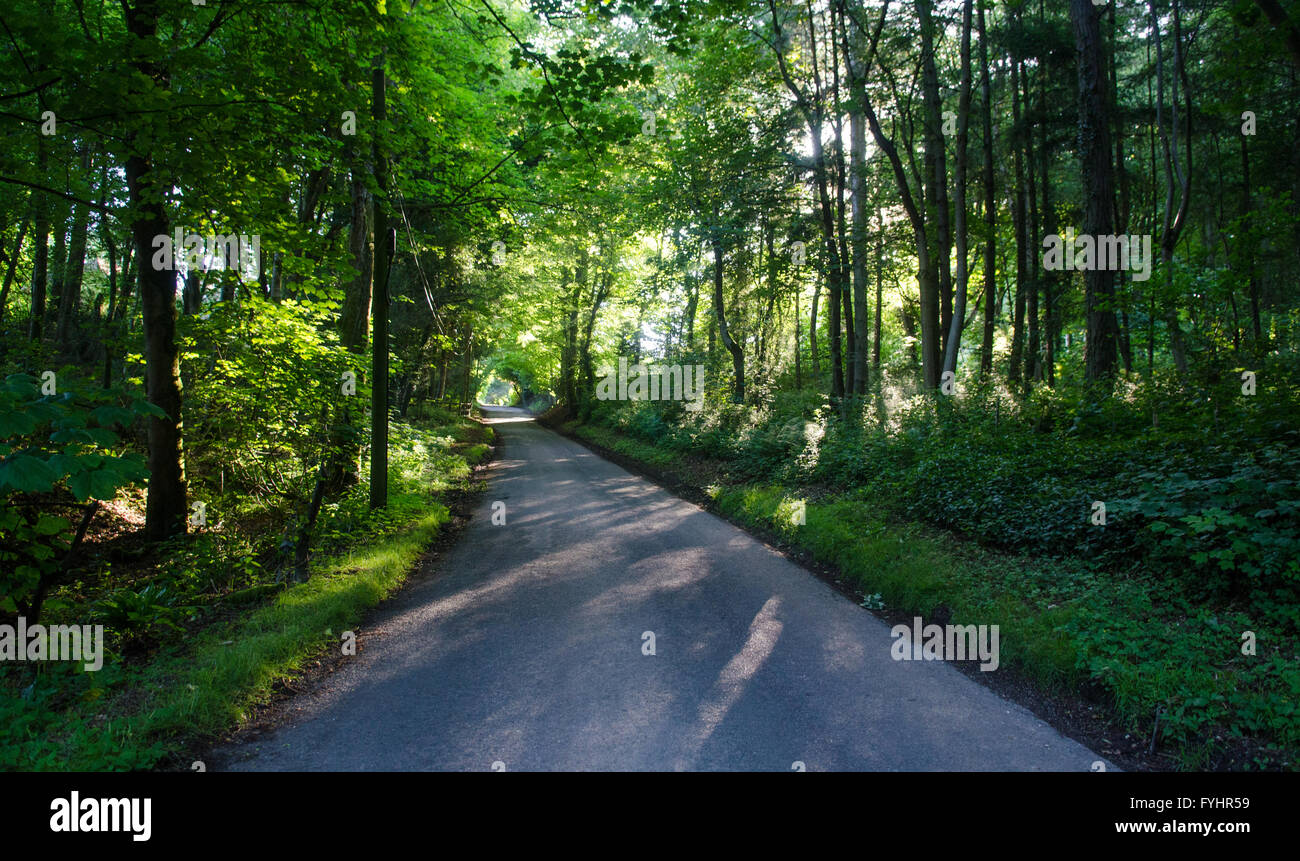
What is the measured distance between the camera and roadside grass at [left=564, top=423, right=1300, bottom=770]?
3541 millimetres

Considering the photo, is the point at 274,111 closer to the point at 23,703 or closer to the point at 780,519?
the point at 23,703

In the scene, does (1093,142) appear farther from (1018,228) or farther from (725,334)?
(725,334)

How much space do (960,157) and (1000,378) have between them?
15.3ft

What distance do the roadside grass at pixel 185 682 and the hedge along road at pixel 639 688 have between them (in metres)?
0.32

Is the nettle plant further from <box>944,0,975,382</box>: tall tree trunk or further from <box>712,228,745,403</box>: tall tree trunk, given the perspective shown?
<box>712,228,745,403</box>: tall tree trunk

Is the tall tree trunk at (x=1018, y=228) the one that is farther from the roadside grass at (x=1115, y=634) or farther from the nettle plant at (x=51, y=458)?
the nettle plant at (x=51, y=458)

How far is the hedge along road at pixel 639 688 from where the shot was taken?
342 centimetres

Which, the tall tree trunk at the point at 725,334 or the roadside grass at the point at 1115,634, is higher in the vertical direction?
the tall tree trunk at the point at 725,334

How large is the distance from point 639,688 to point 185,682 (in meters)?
3.14

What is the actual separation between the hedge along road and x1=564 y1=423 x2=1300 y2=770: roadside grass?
1.83ft

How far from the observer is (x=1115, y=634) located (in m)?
4.53

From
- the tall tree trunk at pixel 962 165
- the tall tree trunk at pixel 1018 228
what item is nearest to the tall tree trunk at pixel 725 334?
the tall tree trunk at pixel 962 165
